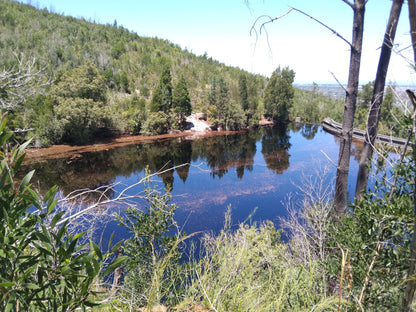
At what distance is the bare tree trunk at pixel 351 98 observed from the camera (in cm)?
303

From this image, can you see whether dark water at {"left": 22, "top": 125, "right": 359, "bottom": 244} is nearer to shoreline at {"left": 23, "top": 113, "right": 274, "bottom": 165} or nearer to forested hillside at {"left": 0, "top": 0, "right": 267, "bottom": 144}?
shoreline at {"left": 23, "top": 113, "right": 274, "bottom": 165}

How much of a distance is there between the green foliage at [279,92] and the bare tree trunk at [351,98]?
3303 centimetres

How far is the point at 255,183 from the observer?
48.1ft

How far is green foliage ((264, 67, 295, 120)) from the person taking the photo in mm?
34812

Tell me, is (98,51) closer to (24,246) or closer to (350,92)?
(350,92)

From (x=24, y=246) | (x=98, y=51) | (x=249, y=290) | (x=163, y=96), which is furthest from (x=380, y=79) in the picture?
(x=98, y=51)

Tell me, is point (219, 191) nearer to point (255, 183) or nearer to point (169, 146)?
point (255, 183)

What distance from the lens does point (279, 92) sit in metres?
35.1

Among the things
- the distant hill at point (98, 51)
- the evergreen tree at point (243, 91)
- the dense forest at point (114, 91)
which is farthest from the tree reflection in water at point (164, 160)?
the distant hill at point (98, 51)

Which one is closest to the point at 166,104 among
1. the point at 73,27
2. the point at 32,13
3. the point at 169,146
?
the point at 169,146

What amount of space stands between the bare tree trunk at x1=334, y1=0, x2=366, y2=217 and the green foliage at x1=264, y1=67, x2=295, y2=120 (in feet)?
108

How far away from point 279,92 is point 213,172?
2263 centimetres

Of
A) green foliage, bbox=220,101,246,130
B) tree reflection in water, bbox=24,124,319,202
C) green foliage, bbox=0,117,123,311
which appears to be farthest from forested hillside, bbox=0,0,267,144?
green foliage, bbox=0,117,123,311

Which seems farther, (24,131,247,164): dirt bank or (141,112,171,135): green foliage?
(141,112,171,135): green foliage
